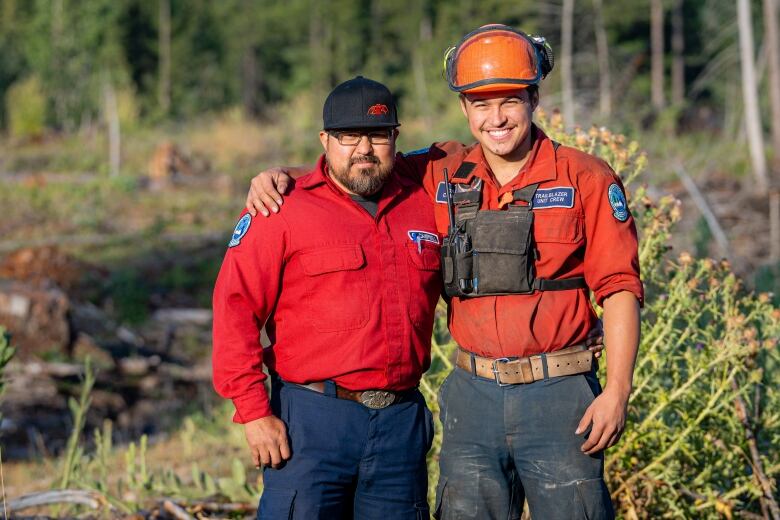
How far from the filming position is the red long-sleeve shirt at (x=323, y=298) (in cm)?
347

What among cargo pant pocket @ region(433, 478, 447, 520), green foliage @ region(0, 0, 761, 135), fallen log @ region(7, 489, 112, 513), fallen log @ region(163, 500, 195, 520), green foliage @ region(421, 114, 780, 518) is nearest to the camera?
cargo pant pocket @ region(433, 478, 447, 520)

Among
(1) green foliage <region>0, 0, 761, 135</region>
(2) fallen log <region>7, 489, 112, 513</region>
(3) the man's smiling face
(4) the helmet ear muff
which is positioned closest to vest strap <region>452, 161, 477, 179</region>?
(3) the man's smiling face

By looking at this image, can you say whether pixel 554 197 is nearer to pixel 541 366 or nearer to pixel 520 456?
pixel 541 366

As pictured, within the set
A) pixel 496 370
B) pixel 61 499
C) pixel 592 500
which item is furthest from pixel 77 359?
pixel 592 500

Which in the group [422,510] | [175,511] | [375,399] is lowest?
[175,511]

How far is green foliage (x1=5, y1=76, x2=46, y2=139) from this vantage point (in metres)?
25.5

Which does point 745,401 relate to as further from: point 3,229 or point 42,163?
point 42,163

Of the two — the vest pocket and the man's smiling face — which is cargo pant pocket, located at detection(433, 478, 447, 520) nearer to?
the vest pocket

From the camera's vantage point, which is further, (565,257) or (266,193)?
(266,193)

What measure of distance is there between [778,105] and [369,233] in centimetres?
1838

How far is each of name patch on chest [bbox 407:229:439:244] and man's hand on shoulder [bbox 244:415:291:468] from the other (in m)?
0.80

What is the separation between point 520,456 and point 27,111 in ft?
80.8

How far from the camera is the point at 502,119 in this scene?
3.42m

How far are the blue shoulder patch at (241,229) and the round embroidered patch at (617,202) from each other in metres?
1.24
